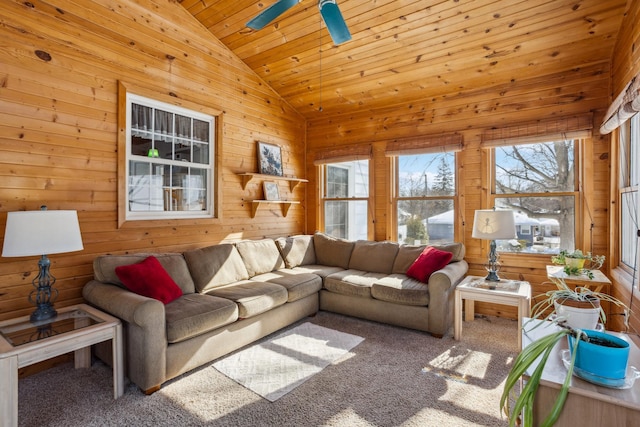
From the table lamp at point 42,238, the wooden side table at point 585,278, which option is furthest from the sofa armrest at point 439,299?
the table lamp at point 42,238

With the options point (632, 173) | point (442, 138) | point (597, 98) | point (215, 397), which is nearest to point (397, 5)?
point (442, 138)

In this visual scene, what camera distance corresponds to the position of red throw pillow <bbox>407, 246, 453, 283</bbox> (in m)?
A: 3.63

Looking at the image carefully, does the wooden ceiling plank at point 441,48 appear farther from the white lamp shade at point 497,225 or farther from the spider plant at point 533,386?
the spider plant at point 533,386

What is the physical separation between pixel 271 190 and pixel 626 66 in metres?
3.90

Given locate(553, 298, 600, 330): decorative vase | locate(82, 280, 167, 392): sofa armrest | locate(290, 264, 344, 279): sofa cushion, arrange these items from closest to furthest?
locate(553, 298, 600, 330): decorative vase → locate(82, 280, 167, 392): sofa armrest → locate(290, 264, 344, 279): sofa cushion

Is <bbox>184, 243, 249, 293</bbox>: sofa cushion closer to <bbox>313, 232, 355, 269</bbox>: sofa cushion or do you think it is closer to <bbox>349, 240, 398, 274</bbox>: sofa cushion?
<bbox>313, 232, 355, 269</bbox>: sofa cushion

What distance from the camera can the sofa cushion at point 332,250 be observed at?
458 centimetres

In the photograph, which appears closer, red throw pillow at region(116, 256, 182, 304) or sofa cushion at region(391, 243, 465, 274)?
red throw pillow at region(116, 256, 182, 304)

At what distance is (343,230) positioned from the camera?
5289 millimetres

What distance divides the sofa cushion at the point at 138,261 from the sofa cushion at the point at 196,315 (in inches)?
8.5

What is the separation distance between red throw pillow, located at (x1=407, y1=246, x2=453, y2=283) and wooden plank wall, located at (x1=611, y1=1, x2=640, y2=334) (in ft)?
4.63

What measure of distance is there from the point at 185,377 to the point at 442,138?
3.81m

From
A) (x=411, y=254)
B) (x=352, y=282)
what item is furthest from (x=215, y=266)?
(x=411, y=254)

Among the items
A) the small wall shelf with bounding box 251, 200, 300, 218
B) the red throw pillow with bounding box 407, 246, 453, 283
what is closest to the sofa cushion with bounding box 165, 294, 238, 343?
the small wall shelf with bounding box 251, 200, 300, 218
